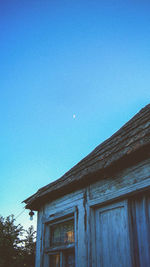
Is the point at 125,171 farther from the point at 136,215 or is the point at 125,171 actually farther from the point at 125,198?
the point at 136,215

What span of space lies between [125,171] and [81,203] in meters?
1.36

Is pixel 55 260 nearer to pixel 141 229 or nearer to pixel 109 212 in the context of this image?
pixel 109 212

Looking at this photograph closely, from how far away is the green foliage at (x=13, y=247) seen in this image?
15.7 metres

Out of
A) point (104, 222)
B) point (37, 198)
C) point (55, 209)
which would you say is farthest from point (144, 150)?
point (37, 198)

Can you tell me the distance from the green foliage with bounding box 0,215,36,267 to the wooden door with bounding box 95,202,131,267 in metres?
13.6

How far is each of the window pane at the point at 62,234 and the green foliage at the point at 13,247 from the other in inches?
459

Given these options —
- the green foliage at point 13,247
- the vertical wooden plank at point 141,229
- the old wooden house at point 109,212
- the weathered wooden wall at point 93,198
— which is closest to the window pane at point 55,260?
the old wooden house at point 109,212

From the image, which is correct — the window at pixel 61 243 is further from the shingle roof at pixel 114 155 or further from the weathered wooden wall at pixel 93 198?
the shingle roof at pixel 114 155

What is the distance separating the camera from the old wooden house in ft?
11.4

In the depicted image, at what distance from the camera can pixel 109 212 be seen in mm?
4047

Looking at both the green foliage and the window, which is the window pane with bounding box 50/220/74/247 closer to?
the window

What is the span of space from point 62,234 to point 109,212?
1857 millimetres

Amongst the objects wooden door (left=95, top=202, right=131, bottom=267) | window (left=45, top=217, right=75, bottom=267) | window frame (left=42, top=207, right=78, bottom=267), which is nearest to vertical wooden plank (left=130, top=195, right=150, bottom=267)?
wooden door (left=95, top=202, right=131, bottom=267)

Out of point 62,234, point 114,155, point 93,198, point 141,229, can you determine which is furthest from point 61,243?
point 114,155
